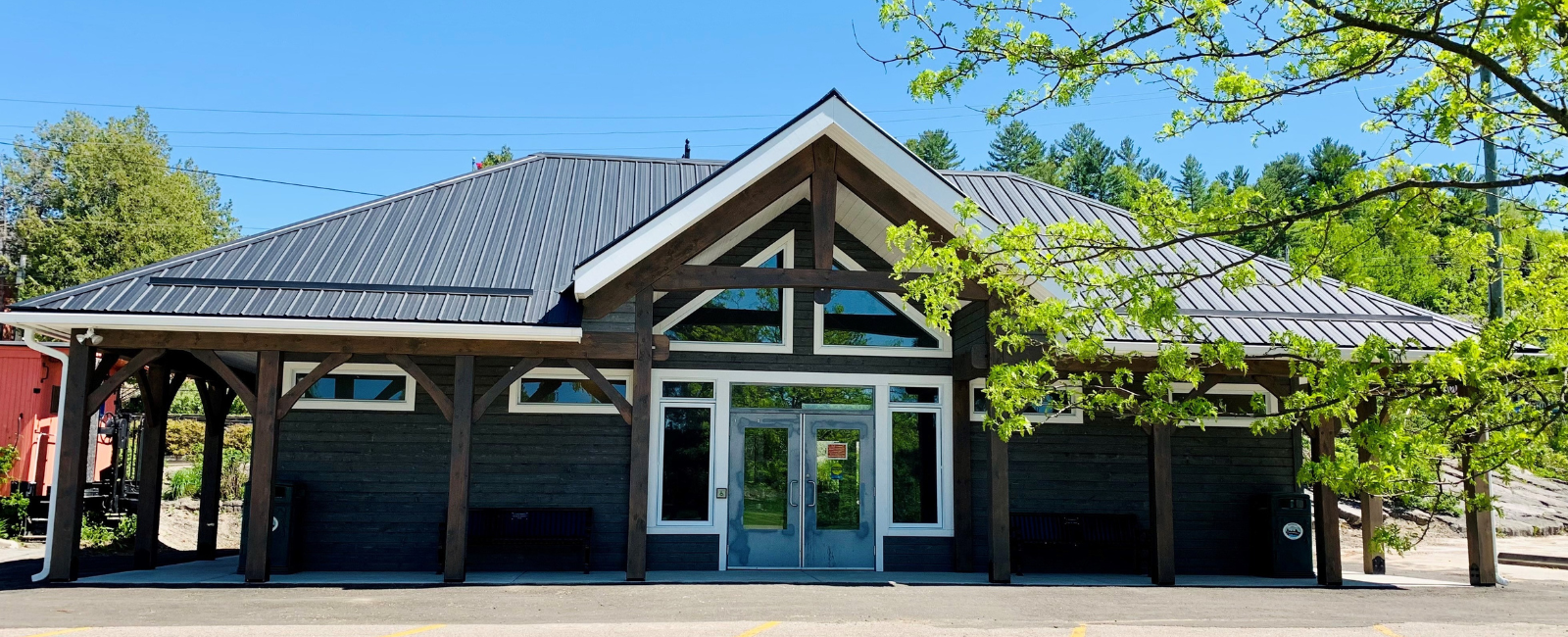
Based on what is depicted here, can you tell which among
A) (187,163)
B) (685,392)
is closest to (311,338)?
(685,392)

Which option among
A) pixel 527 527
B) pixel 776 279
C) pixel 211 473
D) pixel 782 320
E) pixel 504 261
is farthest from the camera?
pixel 211 473

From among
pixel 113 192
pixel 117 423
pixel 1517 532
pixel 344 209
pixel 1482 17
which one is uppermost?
pixel 113 192

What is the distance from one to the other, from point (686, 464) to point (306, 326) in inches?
162

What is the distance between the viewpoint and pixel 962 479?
489 inches

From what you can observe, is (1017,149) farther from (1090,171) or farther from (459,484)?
(459,484)

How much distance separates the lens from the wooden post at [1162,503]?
11.2m

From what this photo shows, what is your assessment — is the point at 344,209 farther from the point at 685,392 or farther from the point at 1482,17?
the point at 1482,17

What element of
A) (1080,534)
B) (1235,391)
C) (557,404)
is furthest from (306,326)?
(1235,391)

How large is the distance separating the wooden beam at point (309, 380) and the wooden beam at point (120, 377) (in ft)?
3.75

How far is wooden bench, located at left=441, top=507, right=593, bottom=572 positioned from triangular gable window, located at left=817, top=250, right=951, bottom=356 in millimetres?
3282

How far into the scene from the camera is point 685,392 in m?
12.4

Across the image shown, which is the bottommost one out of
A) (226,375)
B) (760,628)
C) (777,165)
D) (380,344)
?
(760,628)

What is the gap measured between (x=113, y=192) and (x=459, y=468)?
40.1m

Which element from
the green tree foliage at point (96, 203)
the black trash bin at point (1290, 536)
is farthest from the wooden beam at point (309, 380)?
the green tree foliage at point (96, 203)
